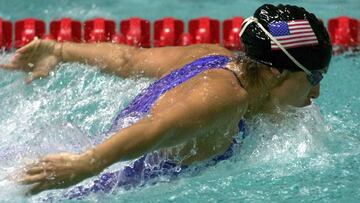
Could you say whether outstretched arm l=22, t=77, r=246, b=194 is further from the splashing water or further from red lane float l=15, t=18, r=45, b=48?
red lane float l=15, t=18, r=45, b=48

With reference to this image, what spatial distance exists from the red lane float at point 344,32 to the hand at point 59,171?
12.1ft

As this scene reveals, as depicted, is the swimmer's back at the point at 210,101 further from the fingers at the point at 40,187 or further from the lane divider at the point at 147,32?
the lane divider at the point at 147,32

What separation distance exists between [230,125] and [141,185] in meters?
0.39

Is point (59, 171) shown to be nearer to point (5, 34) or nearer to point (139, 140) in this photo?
point (139, 140)

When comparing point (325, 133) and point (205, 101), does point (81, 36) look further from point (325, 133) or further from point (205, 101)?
point (205, 101)

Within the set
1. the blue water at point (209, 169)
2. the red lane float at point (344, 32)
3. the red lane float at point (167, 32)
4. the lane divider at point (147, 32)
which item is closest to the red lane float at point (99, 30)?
the lane divider at point (147, 32)

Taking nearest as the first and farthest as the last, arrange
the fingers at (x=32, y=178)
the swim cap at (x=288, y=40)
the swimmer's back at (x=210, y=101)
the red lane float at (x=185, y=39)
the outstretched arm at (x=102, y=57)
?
the fingers at (x=32, y=178)
the swimmer's back at (x=210, y=101)
the swim cap at (x=288, y=40)
the outstretched arm at (x=102, y=57)
the red lane float at (x=185, y=39)

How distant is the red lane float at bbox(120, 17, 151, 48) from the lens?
16.1 feet

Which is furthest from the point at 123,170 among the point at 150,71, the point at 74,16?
the point at 74,16

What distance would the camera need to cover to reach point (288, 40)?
6.30 ft

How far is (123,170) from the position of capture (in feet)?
6.84

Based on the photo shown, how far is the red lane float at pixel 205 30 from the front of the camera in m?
4.96

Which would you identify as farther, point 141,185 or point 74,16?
point 74,16

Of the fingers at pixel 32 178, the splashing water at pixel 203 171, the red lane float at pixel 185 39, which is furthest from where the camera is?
the red lane float at pixel 185 39
